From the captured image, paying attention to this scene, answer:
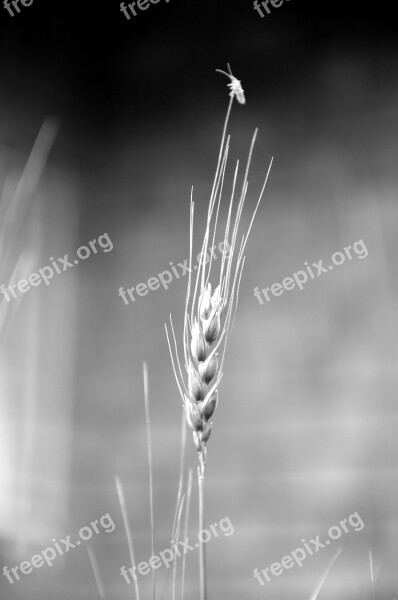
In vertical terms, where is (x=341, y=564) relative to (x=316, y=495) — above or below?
below

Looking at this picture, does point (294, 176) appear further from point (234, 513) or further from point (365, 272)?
point (234, 513)

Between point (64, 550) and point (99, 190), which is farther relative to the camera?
point (99, 190)

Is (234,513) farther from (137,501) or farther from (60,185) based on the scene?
(60,185)

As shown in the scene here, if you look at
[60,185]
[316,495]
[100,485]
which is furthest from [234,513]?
[60,185]

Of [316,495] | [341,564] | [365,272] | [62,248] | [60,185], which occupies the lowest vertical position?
[341,564]

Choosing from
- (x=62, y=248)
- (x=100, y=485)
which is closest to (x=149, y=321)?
(x=62, y=248)

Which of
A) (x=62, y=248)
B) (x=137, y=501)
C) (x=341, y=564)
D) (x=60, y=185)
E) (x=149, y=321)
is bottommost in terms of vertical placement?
(x=341, y=564)
